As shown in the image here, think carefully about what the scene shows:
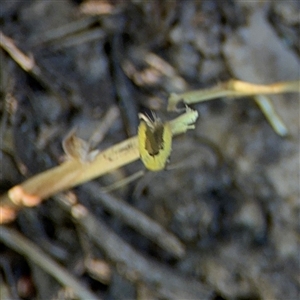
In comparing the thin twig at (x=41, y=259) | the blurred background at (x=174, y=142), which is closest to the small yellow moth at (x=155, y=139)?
the blurred background at (x=174, y=142)

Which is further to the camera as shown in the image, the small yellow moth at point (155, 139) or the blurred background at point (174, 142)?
the blurred background at point (174, 142)

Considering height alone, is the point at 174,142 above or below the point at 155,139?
above

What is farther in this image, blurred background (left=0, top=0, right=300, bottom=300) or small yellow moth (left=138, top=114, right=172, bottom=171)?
blurred background (left=0, top=0, right=300, bottom=300)

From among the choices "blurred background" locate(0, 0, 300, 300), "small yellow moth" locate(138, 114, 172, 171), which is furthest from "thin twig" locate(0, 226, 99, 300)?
"small yellow moth" locate(138, 114, 172, 171)

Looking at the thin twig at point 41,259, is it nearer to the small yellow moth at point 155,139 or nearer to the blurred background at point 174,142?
the blurred background at point 174,142

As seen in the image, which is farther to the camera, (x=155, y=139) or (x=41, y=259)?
(x=41, y=259)

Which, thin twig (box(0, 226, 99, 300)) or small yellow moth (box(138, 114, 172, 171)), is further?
thin twig (box(0, 226, 99, 300))

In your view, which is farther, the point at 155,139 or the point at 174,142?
the point at 174,142

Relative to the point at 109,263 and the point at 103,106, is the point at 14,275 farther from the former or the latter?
the point at 103,106

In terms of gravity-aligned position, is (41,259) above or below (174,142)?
below

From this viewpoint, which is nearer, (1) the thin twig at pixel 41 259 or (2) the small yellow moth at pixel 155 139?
(2) the small yellow moth at pixel 155 139

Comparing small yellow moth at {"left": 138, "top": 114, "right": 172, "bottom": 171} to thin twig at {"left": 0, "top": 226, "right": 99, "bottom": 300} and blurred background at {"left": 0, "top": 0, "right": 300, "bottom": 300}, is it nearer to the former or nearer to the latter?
blurred background at {"left": 0, "top": 0, "right": 300, "bottom": 300}

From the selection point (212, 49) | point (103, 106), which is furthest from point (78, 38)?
point (212, 49)
